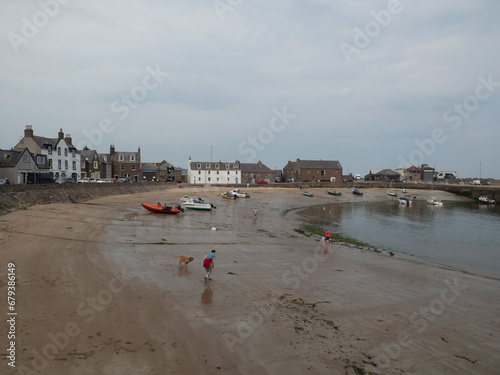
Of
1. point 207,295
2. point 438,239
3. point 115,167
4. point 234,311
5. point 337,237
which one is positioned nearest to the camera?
point 234,311

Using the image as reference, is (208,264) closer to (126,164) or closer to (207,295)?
(207,295)

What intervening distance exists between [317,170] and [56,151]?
81483mm

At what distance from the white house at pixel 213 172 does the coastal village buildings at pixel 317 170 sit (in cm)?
2416

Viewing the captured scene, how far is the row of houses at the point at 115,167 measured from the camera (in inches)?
1982

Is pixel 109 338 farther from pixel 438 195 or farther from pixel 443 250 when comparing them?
pixel 438 195

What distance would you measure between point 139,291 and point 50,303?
9.83ft

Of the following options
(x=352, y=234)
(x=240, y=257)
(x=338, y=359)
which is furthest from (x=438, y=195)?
(x=338, y=359)

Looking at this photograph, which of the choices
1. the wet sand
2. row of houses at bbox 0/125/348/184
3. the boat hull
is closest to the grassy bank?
the wet sand

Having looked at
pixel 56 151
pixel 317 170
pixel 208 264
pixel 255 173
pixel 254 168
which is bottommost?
pixel 208 264

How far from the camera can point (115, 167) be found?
92.6 meters

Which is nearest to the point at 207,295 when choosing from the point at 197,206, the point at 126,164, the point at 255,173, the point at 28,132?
the point at 197,206

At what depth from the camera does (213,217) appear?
3847 cm

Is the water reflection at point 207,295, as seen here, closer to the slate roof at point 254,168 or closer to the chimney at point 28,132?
the chimney at point 28,132

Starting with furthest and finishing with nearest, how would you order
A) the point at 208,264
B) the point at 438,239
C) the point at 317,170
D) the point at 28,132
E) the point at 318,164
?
the point at 318,164 → the point at 317,170 → the point at 28,132 → the point at 438,239 → the point at 208,264
